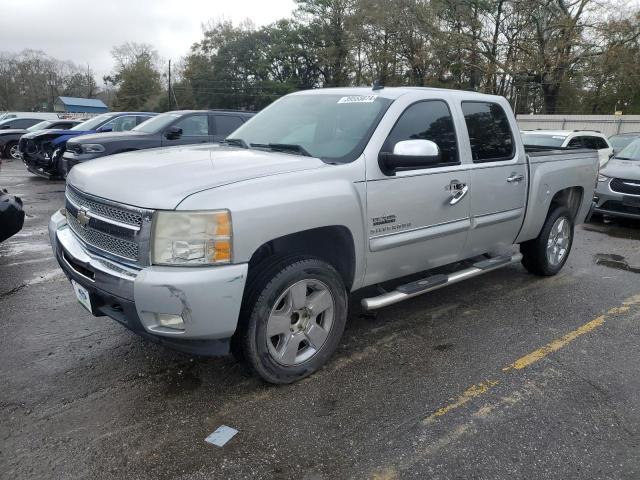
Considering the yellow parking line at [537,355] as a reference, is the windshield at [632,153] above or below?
above

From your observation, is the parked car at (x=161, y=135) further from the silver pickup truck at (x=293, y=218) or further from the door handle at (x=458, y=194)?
the door handle at (x=458, y=194)

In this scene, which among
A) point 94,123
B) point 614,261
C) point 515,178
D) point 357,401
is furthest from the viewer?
point 94,123

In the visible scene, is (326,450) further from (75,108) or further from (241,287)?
(75,108)

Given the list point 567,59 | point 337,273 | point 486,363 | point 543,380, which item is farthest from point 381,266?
point 567,59

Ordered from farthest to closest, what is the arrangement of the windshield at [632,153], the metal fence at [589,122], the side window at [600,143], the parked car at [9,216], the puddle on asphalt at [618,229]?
the metal fence at [589,122] → the side window at [600,143] → the windshield at [632,153] → the puddle on asphalt at [618,229] → the parked car at [9,216]

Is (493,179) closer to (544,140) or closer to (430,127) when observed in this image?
(430,127)

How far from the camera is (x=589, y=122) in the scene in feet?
89.6

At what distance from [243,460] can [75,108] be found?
64.3 metres

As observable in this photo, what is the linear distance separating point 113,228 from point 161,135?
7.42 meters

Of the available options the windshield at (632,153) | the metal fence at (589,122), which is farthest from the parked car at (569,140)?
the metal fence at (589,122)

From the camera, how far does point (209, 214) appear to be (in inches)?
104

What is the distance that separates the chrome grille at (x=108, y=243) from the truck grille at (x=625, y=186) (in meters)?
8.21

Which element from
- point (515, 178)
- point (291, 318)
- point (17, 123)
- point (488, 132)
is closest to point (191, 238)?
point (291, 318)

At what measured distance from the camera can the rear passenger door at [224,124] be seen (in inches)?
406
